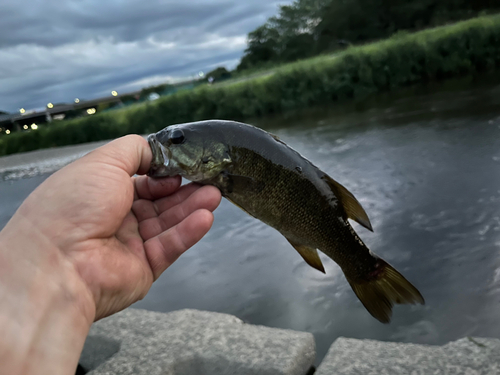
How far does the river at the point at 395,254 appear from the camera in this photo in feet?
13.5

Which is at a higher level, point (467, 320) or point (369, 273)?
point (369, 273)

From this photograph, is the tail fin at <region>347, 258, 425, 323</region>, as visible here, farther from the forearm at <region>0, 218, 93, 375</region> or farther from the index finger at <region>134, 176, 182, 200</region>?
the forearm at <region>0, 218, 93, 375</region>

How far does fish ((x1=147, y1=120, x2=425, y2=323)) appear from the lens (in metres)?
2.24

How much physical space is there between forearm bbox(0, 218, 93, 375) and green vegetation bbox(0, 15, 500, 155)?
2112 centimetres

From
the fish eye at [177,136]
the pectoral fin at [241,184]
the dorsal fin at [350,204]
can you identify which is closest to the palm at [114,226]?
the pectoral fin at [241,184]

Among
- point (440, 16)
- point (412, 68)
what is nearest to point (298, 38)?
point (440, 16)

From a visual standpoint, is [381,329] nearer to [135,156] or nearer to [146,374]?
[146,374]

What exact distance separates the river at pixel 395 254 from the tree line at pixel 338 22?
35.2m

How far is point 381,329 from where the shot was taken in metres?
3.96

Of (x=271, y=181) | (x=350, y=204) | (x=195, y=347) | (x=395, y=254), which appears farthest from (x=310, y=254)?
(x=395, y=254)

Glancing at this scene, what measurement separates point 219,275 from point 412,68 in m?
19.9

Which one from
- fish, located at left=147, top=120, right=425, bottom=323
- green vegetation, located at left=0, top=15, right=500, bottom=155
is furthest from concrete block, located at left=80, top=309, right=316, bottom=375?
green vegetation, located at left=0, top=15, right=500, bottom=155

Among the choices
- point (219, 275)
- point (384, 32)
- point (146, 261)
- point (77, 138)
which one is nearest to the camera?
point (146, 261)

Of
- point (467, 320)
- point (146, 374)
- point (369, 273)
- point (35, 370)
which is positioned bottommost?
point (467, 320)
